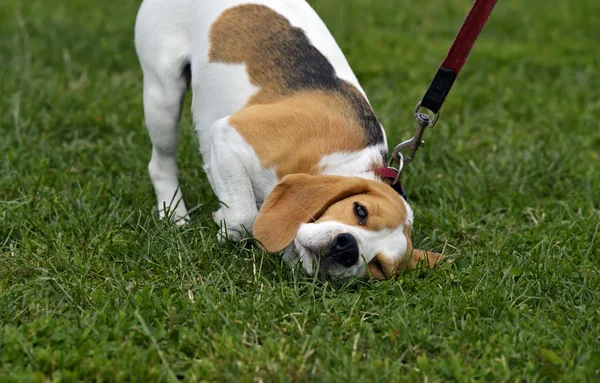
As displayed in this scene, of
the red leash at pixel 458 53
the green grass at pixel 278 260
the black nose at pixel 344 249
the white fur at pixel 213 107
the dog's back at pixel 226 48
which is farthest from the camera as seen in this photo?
the dog's back at pixel 226 48

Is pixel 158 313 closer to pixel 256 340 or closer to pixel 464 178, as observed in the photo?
pixel 256 340

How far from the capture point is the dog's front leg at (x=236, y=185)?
4.79 meters

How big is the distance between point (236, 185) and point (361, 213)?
2.68 feet

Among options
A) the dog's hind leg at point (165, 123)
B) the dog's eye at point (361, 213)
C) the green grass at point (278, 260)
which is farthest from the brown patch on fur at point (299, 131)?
the dog's hind leg at point (165, 123)

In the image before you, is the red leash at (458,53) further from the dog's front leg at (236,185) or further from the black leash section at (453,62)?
the dog's front leg at (236,185)

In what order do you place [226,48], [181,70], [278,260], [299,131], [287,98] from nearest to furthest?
[278,260]
[299,131]
[287,98]
[226,48]
[181,70]

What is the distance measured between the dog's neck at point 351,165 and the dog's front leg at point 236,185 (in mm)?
400

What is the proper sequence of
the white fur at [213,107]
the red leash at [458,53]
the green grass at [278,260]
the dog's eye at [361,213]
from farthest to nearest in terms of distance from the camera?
the white fur at [213,107] → the red leash at [458,53] → the dog's eye at [361,213] → the green grass at [278,260]

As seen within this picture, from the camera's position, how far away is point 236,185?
4.80 meters

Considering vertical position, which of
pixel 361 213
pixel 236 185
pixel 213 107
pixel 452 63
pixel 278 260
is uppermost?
pixel 452 63

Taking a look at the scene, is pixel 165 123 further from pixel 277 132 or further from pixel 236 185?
pixel 277 132

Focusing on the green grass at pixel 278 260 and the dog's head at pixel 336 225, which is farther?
the dog's head at pixel 336 225

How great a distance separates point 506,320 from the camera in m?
4.21

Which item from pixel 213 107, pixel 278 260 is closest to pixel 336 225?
pixel 278 260
